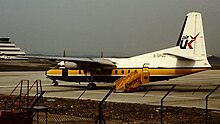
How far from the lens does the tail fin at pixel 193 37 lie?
36438 mm

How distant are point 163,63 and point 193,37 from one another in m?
3.58

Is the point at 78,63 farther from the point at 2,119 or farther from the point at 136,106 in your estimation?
the point at 2,119

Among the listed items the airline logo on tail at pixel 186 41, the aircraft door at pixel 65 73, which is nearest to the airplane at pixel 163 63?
the airline logo on tail at pixel 186 41

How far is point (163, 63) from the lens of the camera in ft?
119

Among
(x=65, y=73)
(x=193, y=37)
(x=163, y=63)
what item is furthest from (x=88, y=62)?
(x=193, y=37)

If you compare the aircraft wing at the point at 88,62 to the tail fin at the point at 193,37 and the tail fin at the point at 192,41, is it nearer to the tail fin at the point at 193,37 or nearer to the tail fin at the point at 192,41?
the tail fin at the point at 192,41

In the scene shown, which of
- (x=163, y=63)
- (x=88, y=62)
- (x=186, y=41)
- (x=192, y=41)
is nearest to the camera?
(x=163, y=63)

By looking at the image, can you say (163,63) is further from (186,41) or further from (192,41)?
(192,41)

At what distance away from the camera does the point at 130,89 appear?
3547 cm

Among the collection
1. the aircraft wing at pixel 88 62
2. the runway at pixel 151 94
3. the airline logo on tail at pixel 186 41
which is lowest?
the runway at pixel 151 94

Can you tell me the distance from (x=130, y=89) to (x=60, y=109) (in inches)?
516

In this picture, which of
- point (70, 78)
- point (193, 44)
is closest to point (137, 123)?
point (193, 44)

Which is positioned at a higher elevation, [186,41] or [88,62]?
[186,41]

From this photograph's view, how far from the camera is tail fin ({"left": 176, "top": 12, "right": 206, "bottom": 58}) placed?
3644cm
